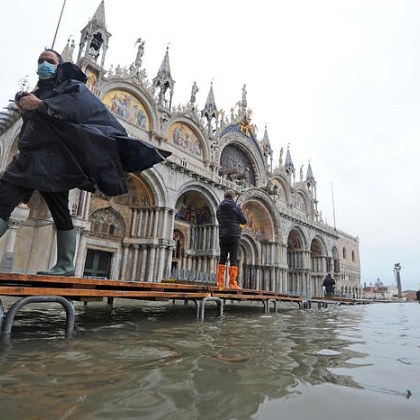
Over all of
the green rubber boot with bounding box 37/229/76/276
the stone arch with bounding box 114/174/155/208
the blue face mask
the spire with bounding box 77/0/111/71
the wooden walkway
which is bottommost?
the wooden walkway

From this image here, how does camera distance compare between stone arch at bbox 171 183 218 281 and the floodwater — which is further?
stone arch at bbox 171 183 218 281

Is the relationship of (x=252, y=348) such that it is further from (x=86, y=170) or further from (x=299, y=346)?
(x=86, y=170)

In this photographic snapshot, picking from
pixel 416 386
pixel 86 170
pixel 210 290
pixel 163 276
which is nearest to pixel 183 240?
pixel 163 276

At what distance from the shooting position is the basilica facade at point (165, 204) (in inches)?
556

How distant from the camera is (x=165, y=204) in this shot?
651 inches

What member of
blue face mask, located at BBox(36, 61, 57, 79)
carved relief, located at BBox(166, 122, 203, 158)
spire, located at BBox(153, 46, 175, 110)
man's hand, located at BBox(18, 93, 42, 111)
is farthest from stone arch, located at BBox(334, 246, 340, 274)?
man's hand, located at BBox(18, 93, 42, 111)

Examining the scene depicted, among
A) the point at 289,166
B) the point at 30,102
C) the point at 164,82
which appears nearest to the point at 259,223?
the point at 289,166

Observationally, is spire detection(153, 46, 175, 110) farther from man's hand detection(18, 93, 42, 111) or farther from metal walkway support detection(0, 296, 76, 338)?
metal walkway support detection(0, 296, 76, 338)

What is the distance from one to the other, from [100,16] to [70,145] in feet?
59.6

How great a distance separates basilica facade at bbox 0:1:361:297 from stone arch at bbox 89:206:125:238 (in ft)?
0.17

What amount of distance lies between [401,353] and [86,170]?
3424 mm

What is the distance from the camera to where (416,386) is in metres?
1.64

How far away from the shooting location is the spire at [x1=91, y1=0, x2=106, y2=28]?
17047 millimetres

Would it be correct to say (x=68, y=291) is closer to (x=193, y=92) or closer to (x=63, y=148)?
(x=63, y=148)
